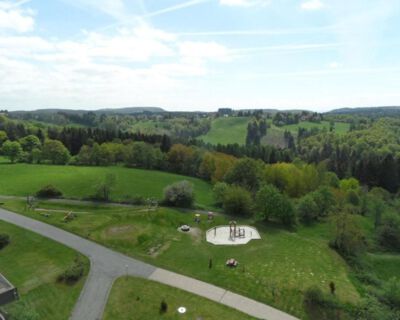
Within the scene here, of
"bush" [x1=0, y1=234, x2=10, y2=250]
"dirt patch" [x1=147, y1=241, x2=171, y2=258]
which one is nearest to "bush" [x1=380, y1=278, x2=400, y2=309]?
"dirt patch" [x1=147, y1=241, x2=171, y2=258]

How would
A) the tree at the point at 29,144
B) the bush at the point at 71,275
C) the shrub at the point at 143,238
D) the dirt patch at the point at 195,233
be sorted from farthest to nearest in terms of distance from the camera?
the tree at the point at 29,144 → the dirt patch at the point at 195,233 → the shrub at the point at 143,238 → the bush at the point at 71,275

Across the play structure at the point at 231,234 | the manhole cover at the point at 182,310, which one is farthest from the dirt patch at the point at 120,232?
the manhole cover at the point at 182,310

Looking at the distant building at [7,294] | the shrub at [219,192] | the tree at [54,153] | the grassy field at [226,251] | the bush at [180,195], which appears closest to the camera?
the distant building at [7,294]

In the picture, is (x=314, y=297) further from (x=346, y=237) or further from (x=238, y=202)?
(x=238, y=202)

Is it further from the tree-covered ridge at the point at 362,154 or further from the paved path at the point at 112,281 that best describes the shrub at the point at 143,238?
the tree-covered ridge at the point at 362,154

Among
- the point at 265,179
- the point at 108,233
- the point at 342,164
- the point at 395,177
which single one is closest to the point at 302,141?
the point at 342,164

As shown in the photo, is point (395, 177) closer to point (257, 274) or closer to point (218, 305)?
point (257, 274)
